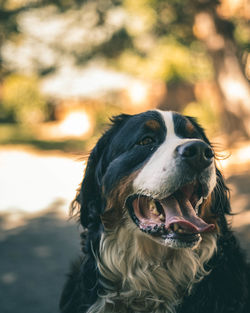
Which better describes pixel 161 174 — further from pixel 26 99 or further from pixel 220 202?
pixel 26 99

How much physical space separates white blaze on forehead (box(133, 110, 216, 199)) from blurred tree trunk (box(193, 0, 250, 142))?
25.2ft

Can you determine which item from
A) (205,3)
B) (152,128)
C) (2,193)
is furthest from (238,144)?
(152,128)

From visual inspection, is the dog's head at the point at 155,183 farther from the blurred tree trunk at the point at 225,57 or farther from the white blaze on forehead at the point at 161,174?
the blurred tree trunk at the point at 225,57

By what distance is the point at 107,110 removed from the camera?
1574cm

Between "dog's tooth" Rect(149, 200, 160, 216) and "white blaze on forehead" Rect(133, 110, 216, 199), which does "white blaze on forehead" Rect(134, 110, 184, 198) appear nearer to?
"white blaze on forehead" Rect(133, 110, 216, 199)

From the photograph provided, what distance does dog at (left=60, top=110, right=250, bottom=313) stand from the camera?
95.8 inches

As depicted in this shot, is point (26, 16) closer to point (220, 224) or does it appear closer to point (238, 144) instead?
point (238, 144)

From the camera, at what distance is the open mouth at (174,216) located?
236cm

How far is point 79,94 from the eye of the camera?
16.7 m

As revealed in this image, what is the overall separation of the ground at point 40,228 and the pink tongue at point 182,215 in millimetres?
515

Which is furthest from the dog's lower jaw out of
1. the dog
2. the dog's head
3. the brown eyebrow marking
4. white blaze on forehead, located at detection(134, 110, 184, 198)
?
the brown eyebrow marking

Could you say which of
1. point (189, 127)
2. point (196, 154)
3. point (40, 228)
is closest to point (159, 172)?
point (196, 154)

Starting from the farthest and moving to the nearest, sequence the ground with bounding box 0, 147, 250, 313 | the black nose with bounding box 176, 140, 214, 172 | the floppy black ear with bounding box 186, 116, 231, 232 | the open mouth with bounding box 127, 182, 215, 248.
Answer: the ground with bounding box 0, 147, 250, 313 → the floppy black ear with bounding box 186, 116, 231, 232 → the open mouth with bounding box 127, 182, 215, 248 → the black nose with bounding box 176, 140, 214, 172

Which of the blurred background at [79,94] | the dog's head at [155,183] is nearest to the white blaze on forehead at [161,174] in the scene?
the dog's head at [155,183]
